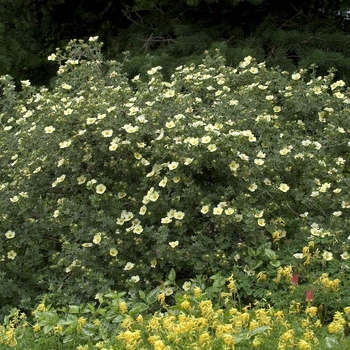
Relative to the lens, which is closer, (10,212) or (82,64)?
(10,212)

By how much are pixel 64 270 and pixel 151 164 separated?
2.44 feet

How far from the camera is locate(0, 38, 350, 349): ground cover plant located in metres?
3.66

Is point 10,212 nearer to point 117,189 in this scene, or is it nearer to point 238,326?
point 117,189

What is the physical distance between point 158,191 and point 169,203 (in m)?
0.09

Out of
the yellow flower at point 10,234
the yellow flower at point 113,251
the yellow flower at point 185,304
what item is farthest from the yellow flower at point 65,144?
the yellow flower at point 185,304

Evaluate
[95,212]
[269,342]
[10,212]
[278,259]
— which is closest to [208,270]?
[278,259]

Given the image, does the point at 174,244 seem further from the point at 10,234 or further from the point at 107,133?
the point at 10,234

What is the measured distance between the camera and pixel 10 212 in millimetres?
4164

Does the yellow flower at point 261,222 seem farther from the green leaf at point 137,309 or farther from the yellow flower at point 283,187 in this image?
the green leaf at point 137,309

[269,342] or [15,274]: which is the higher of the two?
[269,342]

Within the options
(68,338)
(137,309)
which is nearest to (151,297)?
(137,309)

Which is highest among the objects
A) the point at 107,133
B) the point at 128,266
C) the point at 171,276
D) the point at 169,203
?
the point at 107,133

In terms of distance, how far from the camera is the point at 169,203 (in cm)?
389

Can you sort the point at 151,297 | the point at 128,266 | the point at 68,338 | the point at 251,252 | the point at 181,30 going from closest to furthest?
the point at 68,338 < the point at 151,297 < the point at 251,252 < the point at 128,266 < the point at 181,30
